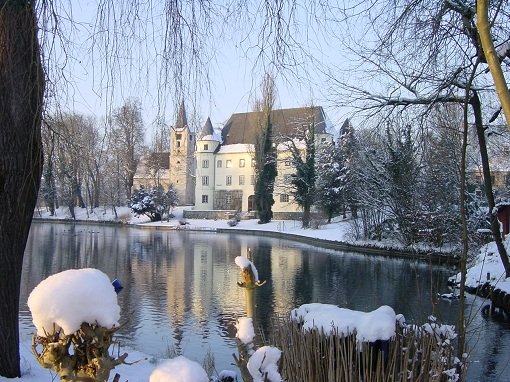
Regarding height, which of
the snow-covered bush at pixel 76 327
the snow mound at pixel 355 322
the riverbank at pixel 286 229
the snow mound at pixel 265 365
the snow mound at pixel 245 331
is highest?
the snow-covered bush at pixel 76 327

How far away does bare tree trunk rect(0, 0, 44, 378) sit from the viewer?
377 centimetres

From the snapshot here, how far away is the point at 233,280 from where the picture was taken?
1680cm

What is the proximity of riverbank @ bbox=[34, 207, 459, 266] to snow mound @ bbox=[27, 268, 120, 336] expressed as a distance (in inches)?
678

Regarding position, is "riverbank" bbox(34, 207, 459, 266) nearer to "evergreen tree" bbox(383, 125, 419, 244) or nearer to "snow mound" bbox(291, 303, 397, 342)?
"evergreen tree" bbox(383, 125, 419, 244)

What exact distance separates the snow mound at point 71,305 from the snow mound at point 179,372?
164 mm

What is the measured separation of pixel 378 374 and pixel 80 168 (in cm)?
318

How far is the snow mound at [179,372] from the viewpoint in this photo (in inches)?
49.4

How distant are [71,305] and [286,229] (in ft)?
126

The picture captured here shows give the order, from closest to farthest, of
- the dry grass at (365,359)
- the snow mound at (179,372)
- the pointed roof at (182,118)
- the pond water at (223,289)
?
the snow mound at (179,372) → the dry grass at (365,359) → the pointed roof at (182,118) → the pond water at (223,289)

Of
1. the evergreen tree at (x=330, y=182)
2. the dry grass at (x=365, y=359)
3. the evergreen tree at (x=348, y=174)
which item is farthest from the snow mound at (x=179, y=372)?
the evergreen tree at (x=330, y=182)

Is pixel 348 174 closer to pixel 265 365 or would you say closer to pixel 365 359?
pixel 365 359

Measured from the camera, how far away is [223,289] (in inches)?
598

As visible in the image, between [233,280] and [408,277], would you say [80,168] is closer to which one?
[233,280]

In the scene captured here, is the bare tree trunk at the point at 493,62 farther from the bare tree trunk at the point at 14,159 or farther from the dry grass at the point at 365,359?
Answer: the bare tree trunk at the point at 14,159
